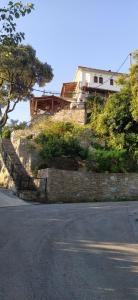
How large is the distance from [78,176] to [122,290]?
19267 millimetres

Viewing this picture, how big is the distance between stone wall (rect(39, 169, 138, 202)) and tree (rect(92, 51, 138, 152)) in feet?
13.2

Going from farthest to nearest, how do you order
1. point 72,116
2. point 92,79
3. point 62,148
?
point 92,79 → point 72,116 → point 62,148

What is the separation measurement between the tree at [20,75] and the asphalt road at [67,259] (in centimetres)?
2016

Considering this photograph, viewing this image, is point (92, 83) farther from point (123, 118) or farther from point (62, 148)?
point (62, 148)

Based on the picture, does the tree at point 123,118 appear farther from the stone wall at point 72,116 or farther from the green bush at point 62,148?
the stone wall at point 72,116

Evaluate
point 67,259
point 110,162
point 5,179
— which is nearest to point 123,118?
point 110,162

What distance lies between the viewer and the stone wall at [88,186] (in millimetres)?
24859

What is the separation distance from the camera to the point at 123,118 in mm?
31203

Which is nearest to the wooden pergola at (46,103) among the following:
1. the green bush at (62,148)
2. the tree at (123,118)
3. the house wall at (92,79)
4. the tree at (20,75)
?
the house wall at (92,79)

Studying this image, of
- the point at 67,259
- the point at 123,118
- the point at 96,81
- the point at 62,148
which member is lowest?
the point at 67,259

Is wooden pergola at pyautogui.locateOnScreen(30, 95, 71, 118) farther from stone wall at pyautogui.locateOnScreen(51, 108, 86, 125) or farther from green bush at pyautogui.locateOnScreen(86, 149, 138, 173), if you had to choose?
green bush at pyautogui.locateOnScreen(86, 149, 138, 173)

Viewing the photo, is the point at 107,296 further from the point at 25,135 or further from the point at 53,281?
the point at 25,135

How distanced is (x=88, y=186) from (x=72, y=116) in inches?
570

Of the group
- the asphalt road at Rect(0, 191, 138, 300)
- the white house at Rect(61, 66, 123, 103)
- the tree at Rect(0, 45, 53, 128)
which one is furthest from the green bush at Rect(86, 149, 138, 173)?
the white house at Rect(61, 66, 123, 103)
